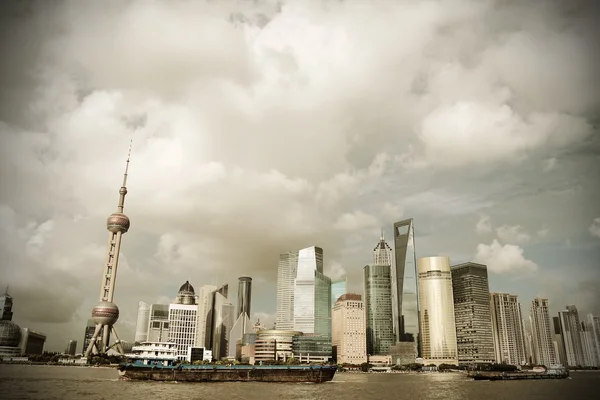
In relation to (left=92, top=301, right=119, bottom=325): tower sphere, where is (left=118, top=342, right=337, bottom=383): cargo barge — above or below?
below

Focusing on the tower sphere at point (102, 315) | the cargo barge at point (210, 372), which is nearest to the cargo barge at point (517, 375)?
the cargo barge at point (210, 372)

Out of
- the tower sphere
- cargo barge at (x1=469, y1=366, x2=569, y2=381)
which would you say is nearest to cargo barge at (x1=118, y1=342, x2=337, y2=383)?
cargo barge at (x1=469, y1=366, x2=569, y2=381)

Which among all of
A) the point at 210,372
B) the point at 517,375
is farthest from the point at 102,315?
the point at 517,375

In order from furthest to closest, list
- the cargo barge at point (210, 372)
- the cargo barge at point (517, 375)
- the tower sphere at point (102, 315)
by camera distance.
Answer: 1. the tower sphere at point (102, 315)
2. the cargo barge at point (517, 375)
3. the cargo barge at point (210, 372)

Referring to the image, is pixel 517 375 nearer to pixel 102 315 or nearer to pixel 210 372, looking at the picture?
pixel 210 372

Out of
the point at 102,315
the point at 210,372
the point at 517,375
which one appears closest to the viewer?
the point at 210,372

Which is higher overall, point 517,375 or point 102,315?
point 102,315

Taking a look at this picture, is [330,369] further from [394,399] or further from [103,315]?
[103,315]

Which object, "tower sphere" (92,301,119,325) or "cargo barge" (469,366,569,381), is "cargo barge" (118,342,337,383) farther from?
"tower sphere" (92,301,119,325)

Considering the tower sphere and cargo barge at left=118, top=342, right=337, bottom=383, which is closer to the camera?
cargo barge at left=118, top=342, right=337, bottom=383

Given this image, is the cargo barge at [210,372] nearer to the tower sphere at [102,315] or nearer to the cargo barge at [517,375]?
the cargo barge at [517,375]

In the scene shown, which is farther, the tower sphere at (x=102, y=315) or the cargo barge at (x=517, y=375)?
the tower sphere at (x=102, y=315)

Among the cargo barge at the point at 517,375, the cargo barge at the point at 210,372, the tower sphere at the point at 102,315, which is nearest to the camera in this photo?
the cargo barge at the point at 210,372
